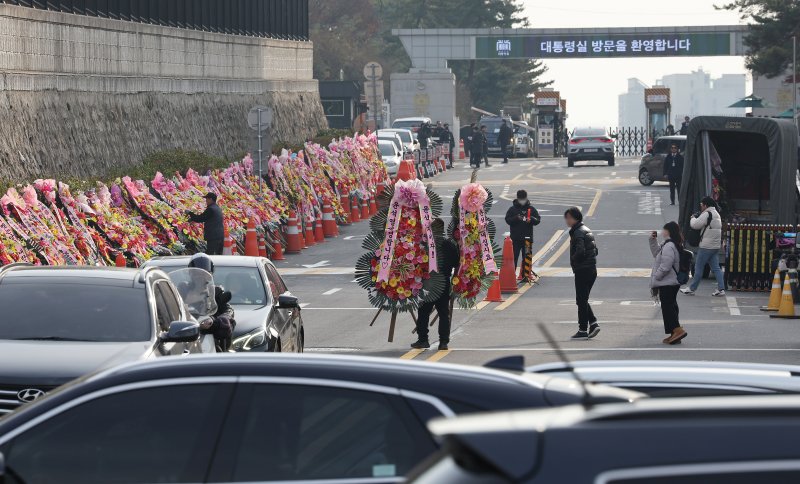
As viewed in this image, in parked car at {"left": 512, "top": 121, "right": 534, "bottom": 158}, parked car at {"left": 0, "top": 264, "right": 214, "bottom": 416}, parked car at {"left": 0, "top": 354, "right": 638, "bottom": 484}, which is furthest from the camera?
parked car at {"left": 512, "top": 121, "right": 534, "bottom": 158}

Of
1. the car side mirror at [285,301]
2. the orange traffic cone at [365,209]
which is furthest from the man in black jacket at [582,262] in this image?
the orange traffic cone at [365,209]

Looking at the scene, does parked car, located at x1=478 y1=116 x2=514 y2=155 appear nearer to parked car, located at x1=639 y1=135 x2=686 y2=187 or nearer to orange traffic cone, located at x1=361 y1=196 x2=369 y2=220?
parked car, located at x1=639 y1=135 x2=686 y2=187

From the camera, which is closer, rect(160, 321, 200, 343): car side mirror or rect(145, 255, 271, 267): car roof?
rect(160, 321, 200, 343): car side mirror

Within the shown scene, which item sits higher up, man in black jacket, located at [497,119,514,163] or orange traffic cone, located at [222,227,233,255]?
man in black jacket, located at [497,119,514,163]

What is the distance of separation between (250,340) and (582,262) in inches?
264

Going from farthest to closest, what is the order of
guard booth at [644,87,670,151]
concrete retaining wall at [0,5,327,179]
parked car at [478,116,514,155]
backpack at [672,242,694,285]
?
guard booth at [644,87,670,151]
parked car at [478,116,514,155]
concrete retaining wall at [0,5,327,179]
backpack at [672,242,694,285]

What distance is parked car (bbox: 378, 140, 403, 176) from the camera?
55.0m

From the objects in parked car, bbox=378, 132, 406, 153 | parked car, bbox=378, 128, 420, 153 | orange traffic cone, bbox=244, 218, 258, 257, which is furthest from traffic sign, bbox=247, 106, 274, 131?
parked car, bbox=378, 128, 420, 153

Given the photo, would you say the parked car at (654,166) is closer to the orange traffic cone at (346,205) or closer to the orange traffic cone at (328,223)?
the orange traffic cone at (346,205)

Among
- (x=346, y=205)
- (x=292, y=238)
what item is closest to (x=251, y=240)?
(x=292, y=238)

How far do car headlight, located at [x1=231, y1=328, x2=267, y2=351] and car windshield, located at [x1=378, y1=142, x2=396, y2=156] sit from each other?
41.1 metres

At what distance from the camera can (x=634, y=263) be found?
32656 mm

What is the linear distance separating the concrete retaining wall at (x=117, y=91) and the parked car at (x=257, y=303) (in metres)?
10.4

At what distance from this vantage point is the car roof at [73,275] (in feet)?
37.7
